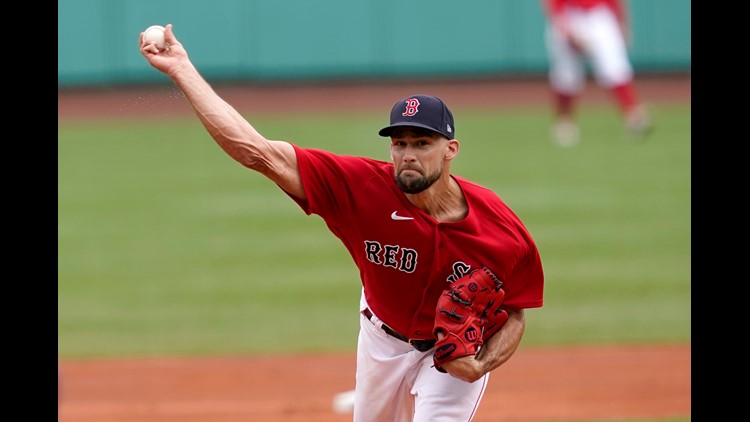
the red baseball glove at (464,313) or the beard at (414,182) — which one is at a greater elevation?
the beard at (414,182)

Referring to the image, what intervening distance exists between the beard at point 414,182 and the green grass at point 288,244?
4.45 meters

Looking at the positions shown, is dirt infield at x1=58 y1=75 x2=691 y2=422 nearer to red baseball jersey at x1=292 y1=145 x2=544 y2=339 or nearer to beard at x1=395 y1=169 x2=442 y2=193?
red baseball jersey at x1=292 y1=145 x2=544 y2=339

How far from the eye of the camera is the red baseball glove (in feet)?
15.1

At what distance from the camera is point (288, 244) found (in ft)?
40.4

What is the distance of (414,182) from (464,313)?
21.4 inches

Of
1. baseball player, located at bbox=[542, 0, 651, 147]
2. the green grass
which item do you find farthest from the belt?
baseball player, located at bbox=[542, 0, 651, 147]

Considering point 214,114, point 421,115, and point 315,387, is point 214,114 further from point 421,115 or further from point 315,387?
point 315,387

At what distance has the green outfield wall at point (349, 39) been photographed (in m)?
24.3

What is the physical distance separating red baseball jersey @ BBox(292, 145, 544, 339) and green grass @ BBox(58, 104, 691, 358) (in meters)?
4.12

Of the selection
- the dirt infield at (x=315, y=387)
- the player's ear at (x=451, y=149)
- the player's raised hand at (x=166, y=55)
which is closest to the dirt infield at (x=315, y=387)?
the dirt infield at (x=315, y=387)

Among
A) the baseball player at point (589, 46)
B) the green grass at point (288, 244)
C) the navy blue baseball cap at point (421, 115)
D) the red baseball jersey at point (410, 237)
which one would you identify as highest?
the navy blue baseball cap at point (421, 115)

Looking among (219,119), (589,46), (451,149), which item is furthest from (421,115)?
(589,46)

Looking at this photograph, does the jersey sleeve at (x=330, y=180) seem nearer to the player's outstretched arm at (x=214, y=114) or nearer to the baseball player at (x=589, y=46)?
the player's outstretched arm at (x=214, y=114)

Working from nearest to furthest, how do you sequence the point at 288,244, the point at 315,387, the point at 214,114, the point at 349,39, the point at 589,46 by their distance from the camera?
the point at 214,114 < the point at 315,387 < the point at 288,244 < the point at 589,46 < the point at 349,39
